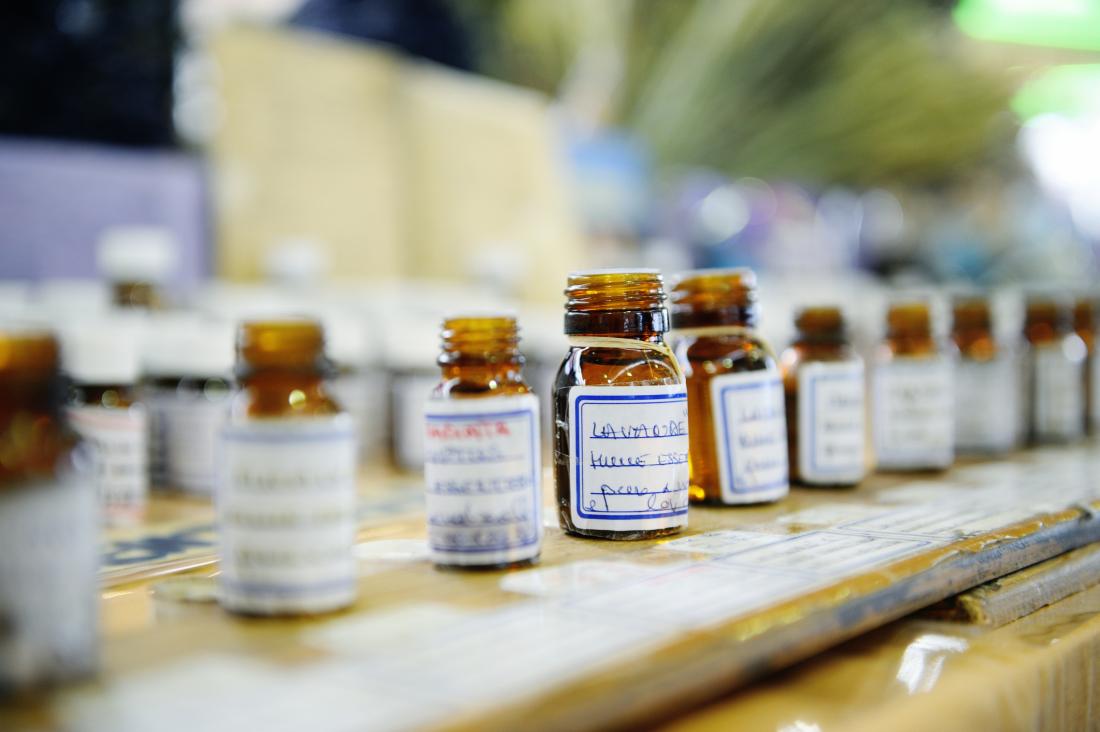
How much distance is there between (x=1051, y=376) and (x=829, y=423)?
19.5 inches

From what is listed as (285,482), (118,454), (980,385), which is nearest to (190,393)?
(118,454)

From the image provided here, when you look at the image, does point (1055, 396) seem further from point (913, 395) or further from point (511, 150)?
point (511, 150)

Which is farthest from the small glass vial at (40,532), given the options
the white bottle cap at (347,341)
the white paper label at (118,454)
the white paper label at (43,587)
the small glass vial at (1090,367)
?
the small glass vial at (1090,367)

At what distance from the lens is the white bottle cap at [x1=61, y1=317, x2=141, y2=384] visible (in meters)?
0.86

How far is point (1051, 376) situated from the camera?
1229mm

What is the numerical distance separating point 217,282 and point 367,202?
327mm

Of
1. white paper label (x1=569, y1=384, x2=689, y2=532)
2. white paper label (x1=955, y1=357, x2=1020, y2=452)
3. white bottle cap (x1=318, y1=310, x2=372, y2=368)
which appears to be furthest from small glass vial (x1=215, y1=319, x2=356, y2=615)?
white paper label (x1=955, y1=357, x2=1020, y2=452)

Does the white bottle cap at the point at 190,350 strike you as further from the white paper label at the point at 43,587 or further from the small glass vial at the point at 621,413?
the white paper label at the point at 43,587

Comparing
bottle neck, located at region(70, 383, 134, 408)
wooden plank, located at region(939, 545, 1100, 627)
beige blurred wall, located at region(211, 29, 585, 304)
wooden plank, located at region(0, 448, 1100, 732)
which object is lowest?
wooden plank, located at region(939, 545, 1100, 627)

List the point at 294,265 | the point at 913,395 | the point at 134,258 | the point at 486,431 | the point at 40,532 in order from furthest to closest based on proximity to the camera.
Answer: the point at 294,265 → the point at 134,258 → the point at 913,395 → the point at 486,431 → the point at 40,532

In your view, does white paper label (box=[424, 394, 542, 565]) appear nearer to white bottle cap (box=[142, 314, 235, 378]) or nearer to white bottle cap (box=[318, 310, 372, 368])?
white bottle cap (box=[142, 314, 235, 378])

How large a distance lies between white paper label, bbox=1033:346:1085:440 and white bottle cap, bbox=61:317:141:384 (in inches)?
38.2

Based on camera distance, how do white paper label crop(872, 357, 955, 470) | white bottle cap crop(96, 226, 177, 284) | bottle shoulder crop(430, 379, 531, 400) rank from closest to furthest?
bottle shoulder crop(430, 379, 531, 400) → white paper label crop(872, 357, 955, 470) → white bottle cap crop(96, 226, 177, 284)

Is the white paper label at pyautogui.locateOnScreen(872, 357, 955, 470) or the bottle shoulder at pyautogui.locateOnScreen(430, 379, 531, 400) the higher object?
the bottle shoulder at pyautogui.locateOnScreen(430, 379, 531, 400)
